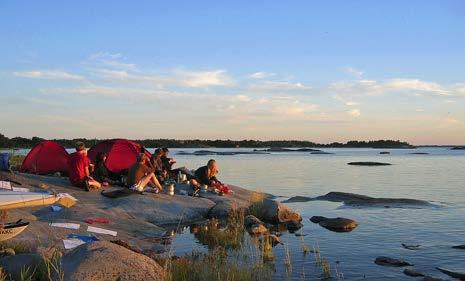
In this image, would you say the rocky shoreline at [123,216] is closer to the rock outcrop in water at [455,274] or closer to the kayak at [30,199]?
the kayak at [30,199]

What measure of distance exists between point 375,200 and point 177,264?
18.3 meters

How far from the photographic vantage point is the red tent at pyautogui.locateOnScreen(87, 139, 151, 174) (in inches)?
1032

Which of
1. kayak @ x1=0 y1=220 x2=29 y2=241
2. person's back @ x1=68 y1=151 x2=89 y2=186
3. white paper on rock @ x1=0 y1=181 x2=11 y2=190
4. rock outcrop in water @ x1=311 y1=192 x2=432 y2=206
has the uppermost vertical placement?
person's back @ x1=68 y1=151 x2=89 y2=186

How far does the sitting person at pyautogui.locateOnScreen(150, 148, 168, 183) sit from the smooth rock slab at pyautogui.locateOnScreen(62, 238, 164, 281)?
14774 millimetres

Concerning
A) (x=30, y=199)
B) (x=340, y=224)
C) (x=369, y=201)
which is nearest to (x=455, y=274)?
(x=340, y=224)

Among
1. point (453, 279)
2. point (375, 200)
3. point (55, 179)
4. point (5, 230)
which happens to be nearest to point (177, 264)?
point (5, 230)

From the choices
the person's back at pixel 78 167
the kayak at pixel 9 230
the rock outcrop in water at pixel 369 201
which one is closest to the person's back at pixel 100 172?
the person's back at pixel 78 167

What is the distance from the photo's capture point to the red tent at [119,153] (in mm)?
26219

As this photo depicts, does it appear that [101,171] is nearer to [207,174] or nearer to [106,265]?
[207,174]

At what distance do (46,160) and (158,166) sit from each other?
5624 mm

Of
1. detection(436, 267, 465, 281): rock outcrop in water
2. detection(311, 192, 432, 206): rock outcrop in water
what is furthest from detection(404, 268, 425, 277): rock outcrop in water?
detection(311, 192, 432, 206): rock outcrop in water

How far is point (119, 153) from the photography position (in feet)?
86.8

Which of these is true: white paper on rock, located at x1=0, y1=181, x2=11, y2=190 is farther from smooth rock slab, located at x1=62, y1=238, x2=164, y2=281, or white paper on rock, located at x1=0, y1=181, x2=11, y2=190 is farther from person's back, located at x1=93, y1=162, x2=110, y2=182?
smooth rock slab, located at x1=62, y1=238, x2=164, y2=281

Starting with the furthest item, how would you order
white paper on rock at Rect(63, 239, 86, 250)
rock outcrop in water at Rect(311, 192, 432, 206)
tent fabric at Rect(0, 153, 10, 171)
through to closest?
rock outcrop in water at Rect(311, 192, 432, 206)
tent fabric at Rect(0, 153, 10, 171)
white paper on rock at Rect(63, 239, 86, 250)
